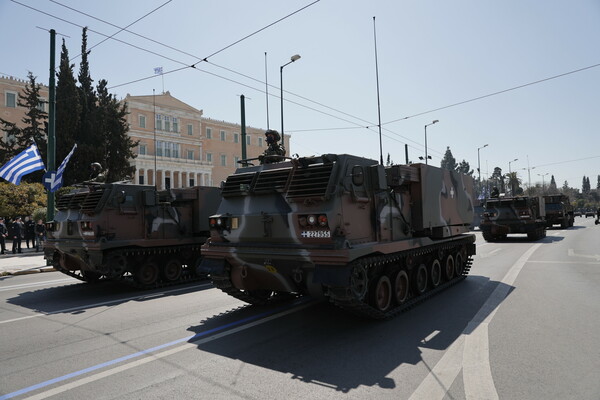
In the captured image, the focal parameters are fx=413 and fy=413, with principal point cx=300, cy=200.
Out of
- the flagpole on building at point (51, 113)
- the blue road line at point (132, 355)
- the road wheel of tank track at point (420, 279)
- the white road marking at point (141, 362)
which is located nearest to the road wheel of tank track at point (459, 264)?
A: the road wheel of tank track at point (420, 279)

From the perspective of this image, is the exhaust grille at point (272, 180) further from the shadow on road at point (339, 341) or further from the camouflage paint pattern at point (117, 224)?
the camouflage paint pattern at point (117, 224)

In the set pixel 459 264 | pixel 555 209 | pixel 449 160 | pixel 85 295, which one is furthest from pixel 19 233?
pixel 449 160

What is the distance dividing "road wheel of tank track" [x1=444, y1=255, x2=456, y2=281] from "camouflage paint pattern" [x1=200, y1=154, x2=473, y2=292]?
85.2 inches

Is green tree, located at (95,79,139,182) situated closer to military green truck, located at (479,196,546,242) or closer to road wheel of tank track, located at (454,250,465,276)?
military green truck, located at (479,196,546,242)

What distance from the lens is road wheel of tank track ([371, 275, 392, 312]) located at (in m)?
6.57

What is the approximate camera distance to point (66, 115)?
3156cm

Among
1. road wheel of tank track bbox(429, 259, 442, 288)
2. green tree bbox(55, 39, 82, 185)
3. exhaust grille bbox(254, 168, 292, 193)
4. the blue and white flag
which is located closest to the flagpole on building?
the blue and white flag

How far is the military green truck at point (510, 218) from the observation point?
21.8 metres

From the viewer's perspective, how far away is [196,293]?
9.34m

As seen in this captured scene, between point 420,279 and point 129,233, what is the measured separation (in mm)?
7018

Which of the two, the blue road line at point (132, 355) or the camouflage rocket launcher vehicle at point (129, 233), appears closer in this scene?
the blue road line at point (132, 355)

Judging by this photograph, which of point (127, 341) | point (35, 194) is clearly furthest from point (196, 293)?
point (35, 194)

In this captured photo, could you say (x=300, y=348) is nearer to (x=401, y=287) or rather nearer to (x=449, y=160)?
(x=401, y=287)

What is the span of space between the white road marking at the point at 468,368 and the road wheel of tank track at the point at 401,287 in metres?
1.25
